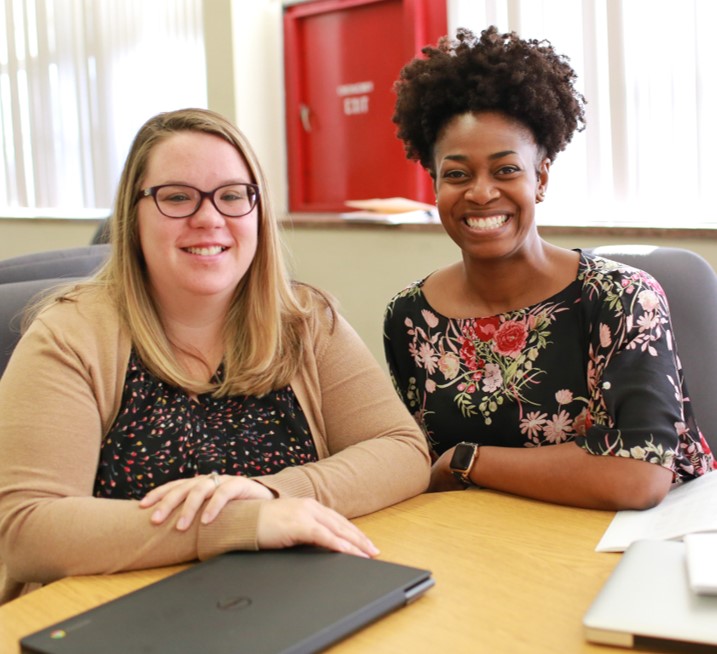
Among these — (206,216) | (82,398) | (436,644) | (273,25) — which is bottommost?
(436,644)

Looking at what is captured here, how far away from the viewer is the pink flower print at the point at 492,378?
1695 millimetres

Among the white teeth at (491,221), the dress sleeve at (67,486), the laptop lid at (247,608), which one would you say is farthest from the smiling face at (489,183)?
the laptop lid at (247,608)

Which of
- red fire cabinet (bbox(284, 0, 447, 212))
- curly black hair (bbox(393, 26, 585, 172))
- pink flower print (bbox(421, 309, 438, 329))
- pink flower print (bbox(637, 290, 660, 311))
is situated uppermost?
red fire cabinet (bbox(284, 0, 447, 212))

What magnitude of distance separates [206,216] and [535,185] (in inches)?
25.2

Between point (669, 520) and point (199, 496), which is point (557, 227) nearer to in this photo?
point (669, 520)

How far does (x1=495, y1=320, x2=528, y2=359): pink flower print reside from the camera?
1694 millimetres

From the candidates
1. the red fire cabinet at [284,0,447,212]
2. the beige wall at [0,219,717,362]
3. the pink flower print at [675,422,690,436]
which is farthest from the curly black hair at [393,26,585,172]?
the red fire cabinet at [284,0,447,212]

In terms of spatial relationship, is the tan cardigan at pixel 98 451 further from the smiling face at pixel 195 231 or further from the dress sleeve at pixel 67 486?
the smiling face at pixel 195 231

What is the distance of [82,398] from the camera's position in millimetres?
1393

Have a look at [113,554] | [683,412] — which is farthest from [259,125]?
[113,554]

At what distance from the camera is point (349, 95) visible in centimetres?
381

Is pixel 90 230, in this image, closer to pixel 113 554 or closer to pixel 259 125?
pixel 259 125

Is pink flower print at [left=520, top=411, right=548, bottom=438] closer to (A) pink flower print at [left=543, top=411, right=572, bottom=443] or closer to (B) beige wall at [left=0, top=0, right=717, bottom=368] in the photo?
(A) pink flower print at [left=543, top=411, right=572, bottom=443]

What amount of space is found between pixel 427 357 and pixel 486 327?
0.45 feet
